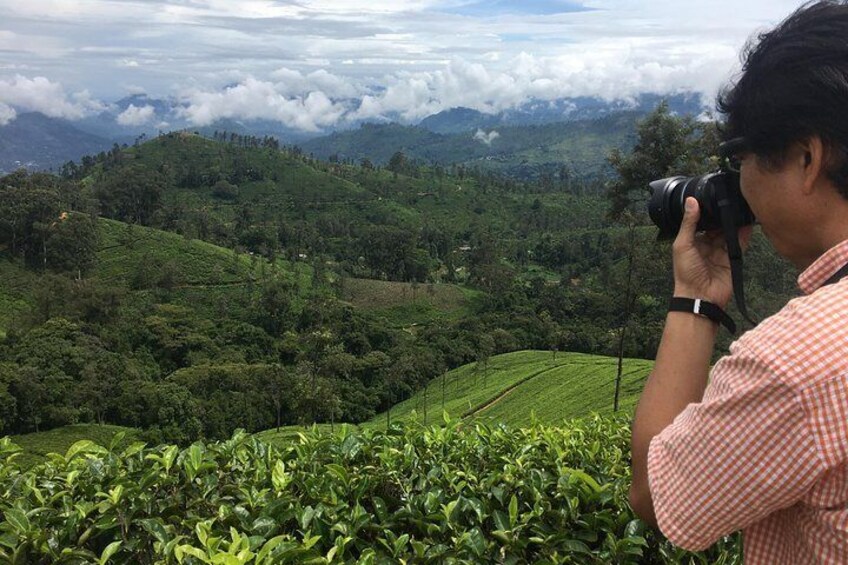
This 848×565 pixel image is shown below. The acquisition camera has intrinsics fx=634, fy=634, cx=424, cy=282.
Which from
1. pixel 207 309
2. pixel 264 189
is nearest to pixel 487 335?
pixel 207 309

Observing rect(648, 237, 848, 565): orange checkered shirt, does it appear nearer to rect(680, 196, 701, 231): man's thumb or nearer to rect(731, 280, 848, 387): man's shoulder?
rect(731, 280, 848, 387): man's shoulder

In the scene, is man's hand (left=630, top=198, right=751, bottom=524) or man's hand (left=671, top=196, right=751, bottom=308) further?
man's hand (left=671, top=196, right=751, bottom=308)

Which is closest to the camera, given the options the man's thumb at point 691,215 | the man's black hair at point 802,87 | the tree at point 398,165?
the man's black hair at point 802,87

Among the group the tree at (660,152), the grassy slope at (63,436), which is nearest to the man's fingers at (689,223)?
the tree at (660,152)

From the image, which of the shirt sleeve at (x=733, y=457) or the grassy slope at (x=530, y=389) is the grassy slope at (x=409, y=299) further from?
the shirt sleeve at (x=733, y=457)

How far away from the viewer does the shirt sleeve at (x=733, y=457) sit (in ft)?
3.84

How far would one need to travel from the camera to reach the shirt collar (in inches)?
54.1

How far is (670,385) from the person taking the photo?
1554 mm

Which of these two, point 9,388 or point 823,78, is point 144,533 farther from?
point 9,388

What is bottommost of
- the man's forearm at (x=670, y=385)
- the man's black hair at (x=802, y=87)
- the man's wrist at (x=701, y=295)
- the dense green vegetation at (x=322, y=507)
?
the dense green vegetation at (x=322, y=507)

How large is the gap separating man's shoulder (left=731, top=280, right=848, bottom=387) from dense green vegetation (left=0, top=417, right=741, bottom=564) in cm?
139

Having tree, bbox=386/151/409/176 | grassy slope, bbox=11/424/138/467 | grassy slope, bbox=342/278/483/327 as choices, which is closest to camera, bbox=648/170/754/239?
grassy slope, bbox=11/424/138/467

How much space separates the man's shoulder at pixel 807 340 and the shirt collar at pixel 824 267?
0.17 metres

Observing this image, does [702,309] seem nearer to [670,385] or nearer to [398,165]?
[670,385]
